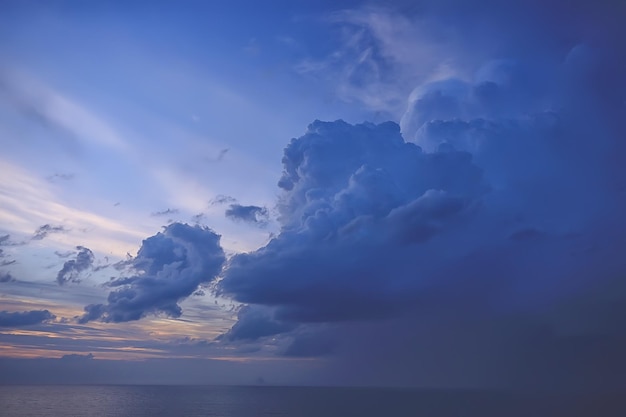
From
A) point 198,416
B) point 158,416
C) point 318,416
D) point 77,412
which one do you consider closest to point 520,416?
point 318,416

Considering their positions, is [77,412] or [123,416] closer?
[123,416]

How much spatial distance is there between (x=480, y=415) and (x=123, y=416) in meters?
135

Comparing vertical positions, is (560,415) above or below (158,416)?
above

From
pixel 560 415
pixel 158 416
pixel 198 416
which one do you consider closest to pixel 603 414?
pixel 560 415

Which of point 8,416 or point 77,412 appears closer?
point 8,416

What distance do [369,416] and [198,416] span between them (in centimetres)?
6351

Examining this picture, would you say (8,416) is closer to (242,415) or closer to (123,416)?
(123,416)

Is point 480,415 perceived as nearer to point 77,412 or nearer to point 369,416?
point 369,416

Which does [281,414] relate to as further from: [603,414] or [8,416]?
[603,414]

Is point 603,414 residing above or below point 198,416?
above

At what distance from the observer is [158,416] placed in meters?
179

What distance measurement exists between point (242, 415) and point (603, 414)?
5306 inches

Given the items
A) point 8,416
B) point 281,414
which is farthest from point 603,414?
point 8,416

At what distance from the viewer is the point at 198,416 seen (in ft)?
604
